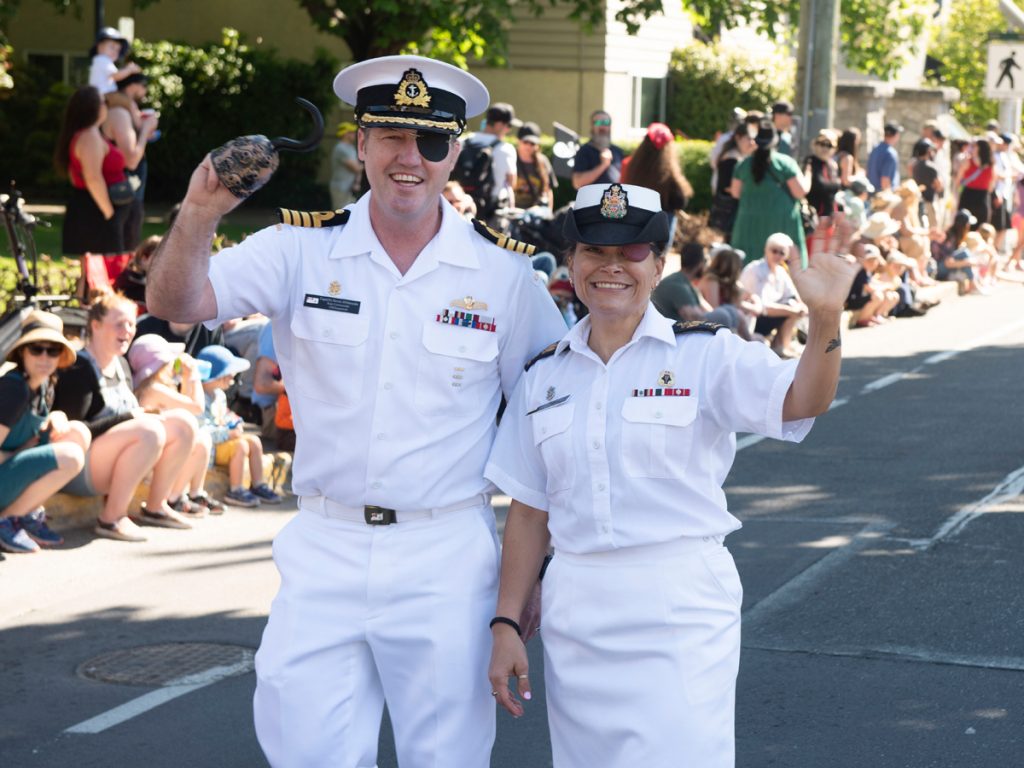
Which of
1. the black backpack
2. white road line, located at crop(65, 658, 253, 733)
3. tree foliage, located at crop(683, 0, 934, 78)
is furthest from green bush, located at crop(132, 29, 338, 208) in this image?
white road line, located at crop(65, 658, 253, 733)

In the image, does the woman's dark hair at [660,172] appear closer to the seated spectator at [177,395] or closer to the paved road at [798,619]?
the paved road at [798,619]

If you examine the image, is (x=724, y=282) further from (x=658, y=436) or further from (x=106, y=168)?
(x=658, y=436)

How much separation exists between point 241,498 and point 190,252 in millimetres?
6026

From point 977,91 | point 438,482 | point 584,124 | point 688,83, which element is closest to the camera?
point 438,482

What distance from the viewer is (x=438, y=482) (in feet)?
13.0

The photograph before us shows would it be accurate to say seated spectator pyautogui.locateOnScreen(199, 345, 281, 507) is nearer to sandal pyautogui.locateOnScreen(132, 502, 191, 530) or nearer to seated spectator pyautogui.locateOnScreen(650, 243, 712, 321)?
sandal pyautogui.locateOnScreen(132, 502, 191, 530)

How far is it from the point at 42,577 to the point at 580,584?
187 inches

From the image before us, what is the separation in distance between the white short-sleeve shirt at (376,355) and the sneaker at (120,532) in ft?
15.4

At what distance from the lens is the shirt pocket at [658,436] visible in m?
3.68

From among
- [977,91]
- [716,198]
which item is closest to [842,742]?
[716,198]

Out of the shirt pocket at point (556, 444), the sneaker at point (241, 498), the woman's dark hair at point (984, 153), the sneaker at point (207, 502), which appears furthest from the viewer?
the woman's dark hair at point (984, 153)

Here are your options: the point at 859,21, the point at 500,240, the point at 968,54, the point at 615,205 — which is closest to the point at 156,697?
the point at 500,240

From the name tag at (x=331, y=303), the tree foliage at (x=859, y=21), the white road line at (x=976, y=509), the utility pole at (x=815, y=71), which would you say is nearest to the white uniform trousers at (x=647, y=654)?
the name tag at (x=331, y=303)

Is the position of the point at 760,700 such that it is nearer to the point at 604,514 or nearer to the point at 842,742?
the point at 842,742
